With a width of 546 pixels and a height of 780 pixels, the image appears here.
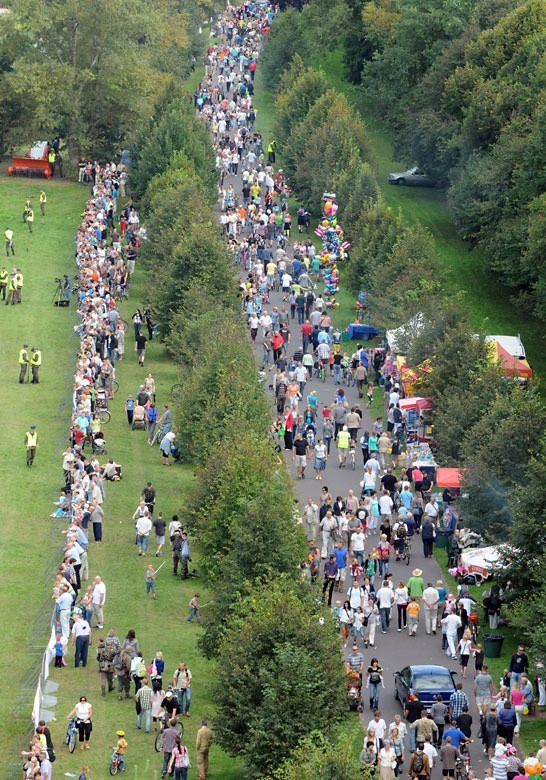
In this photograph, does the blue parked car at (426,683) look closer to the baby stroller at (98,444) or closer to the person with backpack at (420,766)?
the person with backpack at (420,766)

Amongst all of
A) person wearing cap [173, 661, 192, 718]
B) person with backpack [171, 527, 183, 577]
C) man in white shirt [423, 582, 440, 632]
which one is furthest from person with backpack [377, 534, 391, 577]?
person wearing cap [173, 661, 192, 718]

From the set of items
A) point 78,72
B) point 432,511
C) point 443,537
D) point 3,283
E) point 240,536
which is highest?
point 78,72

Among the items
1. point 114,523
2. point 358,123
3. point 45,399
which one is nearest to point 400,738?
point 114,523

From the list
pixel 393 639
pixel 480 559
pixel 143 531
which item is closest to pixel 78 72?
pixel 143 531

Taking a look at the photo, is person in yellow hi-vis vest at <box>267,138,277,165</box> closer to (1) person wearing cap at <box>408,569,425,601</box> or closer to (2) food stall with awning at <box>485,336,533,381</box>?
(2) food stall with awning at <box>485,336,533,381</box>

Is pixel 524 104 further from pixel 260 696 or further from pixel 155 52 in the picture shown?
pixel 260 696

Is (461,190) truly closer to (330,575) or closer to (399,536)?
(399,536)
